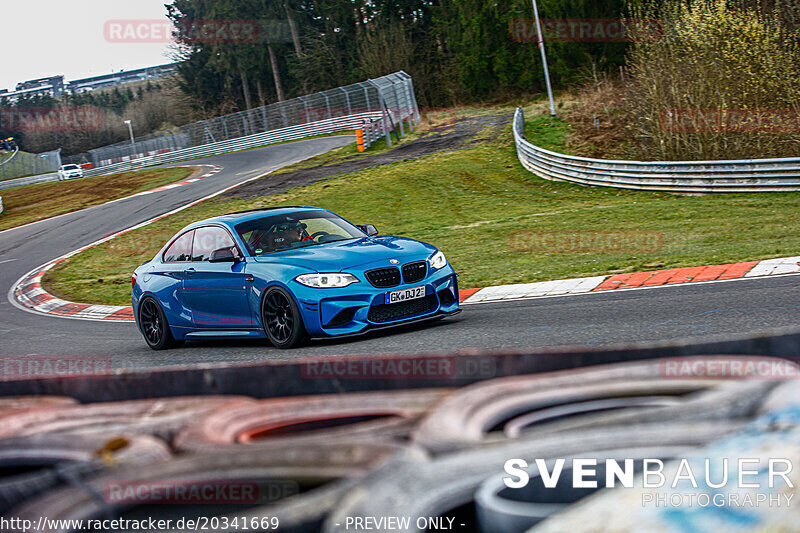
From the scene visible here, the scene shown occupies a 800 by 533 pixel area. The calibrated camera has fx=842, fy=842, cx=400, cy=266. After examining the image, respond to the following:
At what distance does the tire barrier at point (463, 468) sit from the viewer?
7.22 ft

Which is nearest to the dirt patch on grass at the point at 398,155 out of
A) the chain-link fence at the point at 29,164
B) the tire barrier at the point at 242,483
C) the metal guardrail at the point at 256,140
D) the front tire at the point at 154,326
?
the metal guardrail at the point at 256,140

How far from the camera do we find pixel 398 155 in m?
35.1

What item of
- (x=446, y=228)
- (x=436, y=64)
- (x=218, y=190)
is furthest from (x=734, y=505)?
(x=436, y=64)

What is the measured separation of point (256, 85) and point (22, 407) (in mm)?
81149

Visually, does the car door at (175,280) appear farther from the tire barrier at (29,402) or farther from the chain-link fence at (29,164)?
the chain-link fence at (29,164)

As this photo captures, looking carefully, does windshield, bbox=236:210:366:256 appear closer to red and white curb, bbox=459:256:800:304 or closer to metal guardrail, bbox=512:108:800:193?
red and white curb, bbox=459:256:800:304

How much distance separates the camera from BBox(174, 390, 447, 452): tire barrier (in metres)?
2.74

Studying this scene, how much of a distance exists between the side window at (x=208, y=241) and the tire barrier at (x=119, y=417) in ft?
19.5

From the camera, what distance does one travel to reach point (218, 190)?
3306cm

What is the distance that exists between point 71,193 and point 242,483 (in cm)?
4348

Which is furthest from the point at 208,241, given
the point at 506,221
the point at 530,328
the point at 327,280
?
the point at 506,221

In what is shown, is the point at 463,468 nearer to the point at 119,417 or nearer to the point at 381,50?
the point at 119,417

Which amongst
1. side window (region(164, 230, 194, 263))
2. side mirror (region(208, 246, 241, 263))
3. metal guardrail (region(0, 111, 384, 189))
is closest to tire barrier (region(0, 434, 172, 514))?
side mirror (region(208, 246, 241, 263))

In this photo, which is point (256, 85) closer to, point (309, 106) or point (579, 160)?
point (309, 106)
